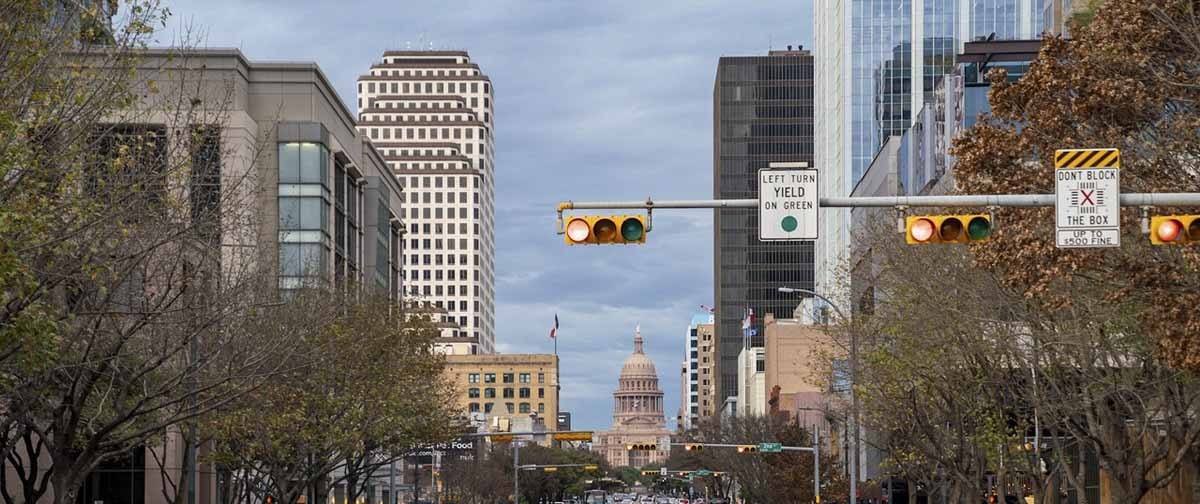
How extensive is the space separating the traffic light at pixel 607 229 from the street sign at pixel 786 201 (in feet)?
4.53

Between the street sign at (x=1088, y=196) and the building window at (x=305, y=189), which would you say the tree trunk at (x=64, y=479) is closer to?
the street sign at (x=1088, y=196)

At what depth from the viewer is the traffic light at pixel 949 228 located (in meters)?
18.5

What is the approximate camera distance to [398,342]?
61.3 metres

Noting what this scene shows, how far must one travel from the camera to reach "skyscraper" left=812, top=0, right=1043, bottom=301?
155 metres

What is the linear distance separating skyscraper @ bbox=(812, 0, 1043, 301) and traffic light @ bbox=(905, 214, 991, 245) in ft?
439

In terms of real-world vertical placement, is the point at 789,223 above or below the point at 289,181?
below

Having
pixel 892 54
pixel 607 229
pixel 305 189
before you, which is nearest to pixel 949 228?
pixel 607 229

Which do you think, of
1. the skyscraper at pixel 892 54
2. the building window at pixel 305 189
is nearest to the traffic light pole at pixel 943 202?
the building window at pixel 305 189

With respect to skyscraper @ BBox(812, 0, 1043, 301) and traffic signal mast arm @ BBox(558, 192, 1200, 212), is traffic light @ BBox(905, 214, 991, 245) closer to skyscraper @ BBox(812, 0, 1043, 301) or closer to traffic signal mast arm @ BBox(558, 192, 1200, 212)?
traffic signal mast arm @ BBox(558, 192, 1200, 212)

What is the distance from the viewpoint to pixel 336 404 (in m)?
54.4

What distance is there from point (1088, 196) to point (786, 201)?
324 centimetres

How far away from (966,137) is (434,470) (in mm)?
126994

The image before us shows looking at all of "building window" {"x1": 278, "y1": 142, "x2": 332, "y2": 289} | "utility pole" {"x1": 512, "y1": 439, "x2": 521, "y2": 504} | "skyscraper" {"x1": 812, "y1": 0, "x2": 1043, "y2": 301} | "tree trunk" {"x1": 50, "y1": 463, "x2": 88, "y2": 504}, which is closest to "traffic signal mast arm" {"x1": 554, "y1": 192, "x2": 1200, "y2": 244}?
"tree trunk" {"x1": 50, "y1": 463, "x2": 88, "y2": 504}

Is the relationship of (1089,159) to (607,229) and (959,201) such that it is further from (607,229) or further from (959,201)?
(607,229)
